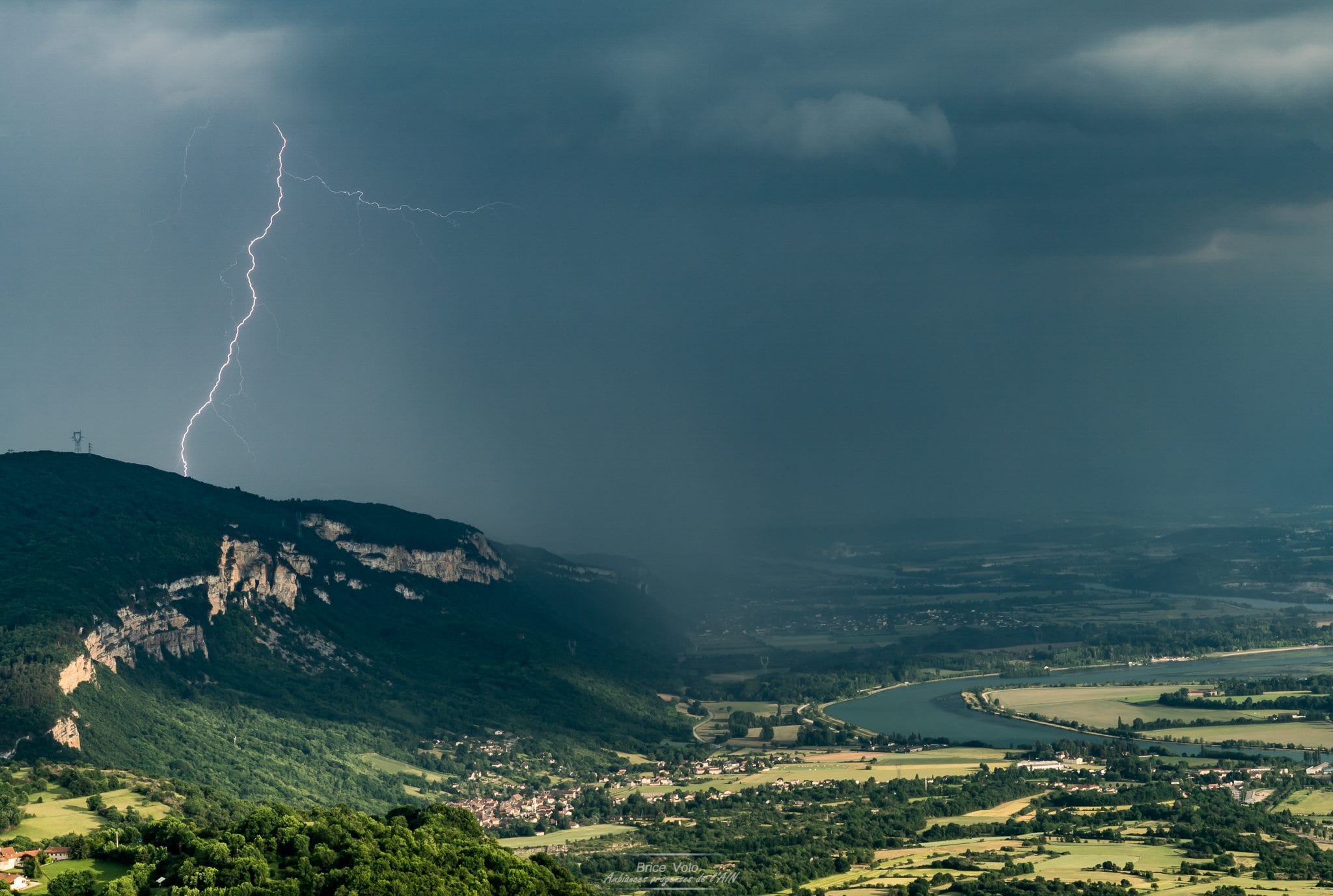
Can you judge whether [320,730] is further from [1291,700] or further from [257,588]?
[1291,700]

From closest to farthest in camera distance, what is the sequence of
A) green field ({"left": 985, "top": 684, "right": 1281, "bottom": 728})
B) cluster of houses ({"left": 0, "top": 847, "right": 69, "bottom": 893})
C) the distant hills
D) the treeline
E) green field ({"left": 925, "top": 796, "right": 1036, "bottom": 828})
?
1. the treeline
2. cluster of houses ({"left": 0, "top": 847, "right": 69, "bottom": 893})
3. green field ({"left": 925, "top": 796, "right": 1036, "bottom": 828})
4. the distant hills
5. green field ({"left": 985, "top": 684, "right": 1281, "bottom": 728})

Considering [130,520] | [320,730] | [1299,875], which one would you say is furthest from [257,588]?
[1299,875]

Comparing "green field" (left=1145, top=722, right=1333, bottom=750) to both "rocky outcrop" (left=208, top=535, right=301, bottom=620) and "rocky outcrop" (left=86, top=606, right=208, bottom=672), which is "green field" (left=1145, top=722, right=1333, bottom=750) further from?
"rocky outcrop" (left=86, top=606, right=208, bottom=672)

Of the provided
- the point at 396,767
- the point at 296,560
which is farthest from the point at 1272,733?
the point at 296,560

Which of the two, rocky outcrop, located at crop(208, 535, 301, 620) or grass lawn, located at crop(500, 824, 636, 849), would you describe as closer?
grass lawn, located at crop(500, 824, 636, 849)

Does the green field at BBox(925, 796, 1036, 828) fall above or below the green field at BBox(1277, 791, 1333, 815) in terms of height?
below

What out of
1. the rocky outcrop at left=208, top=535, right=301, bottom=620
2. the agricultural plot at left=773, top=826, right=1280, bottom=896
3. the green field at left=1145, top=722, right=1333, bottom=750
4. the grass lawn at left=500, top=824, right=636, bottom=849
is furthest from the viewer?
the rocky outcrop at left=208, top=535, right=301, bottom=620

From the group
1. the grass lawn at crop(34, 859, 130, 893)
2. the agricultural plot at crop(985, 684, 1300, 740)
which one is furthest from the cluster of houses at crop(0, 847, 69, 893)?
the agricultural plot at crop(985, 684, 1300, 740)

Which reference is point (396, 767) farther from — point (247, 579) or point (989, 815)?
point (989, 815)

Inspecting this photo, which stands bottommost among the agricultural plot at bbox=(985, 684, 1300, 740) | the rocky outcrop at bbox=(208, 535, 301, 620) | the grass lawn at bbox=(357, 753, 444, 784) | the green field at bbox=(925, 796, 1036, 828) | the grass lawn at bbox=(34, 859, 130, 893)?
the green field at bbox=(925, 796, 1036, 828)
